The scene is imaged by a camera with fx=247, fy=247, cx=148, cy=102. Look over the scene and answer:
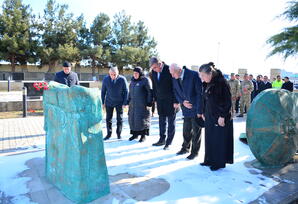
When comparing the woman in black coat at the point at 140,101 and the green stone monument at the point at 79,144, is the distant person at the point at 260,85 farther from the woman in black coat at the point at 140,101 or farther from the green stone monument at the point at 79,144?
the green stone monument at the point at 79,144

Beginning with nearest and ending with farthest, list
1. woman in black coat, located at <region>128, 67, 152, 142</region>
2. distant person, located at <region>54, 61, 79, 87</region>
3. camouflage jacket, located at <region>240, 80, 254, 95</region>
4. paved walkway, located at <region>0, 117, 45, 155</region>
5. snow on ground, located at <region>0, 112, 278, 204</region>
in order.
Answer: snow on ground, located at <region>0, 112, 278, 204</region> < paved walkway, located at <region>0, 117, 45, 155</region> < woman in black coat, located at <region>128, 67, 152, 142</region> < distant person, located at <region>54, 61, 79, 87</region> < camouflage jacket, located at <region>240, 80, 254, 95</region>

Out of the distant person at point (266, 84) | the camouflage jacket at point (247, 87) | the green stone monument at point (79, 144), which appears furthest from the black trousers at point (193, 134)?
the distant person at point (266, 84)

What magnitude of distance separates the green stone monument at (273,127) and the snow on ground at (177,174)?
37 cm

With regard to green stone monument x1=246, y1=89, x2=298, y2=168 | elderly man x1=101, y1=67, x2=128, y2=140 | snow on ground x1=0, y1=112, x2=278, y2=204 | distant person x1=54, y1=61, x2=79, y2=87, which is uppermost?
distant person x1=54, y1=61, x2=79, y2=87

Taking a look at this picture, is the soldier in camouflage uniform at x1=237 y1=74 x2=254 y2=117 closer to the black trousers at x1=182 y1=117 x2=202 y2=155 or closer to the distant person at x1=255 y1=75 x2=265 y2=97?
the distant person at x1=255 y1=75 x2=265 y2=97

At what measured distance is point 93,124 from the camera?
2.70m

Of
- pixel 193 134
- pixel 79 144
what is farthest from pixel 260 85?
pixel 79 144

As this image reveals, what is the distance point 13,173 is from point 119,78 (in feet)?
9.43

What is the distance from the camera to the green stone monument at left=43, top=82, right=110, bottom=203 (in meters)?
2.61

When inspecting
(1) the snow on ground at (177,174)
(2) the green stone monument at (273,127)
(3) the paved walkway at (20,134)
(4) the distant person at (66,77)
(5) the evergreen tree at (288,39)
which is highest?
(5) the evergreen tree at (288,39)

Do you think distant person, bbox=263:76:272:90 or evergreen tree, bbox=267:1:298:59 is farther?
distant person, bbox=263:76:272:90

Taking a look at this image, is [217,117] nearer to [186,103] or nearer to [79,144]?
[186,103]

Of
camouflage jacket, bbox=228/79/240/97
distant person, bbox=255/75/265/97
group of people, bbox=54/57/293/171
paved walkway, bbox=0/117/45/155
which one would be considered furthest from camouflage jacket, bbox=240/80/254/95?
paved walkway, bbox=0/117/45/155

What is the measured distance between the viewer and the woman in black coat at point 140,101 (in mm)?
5402
